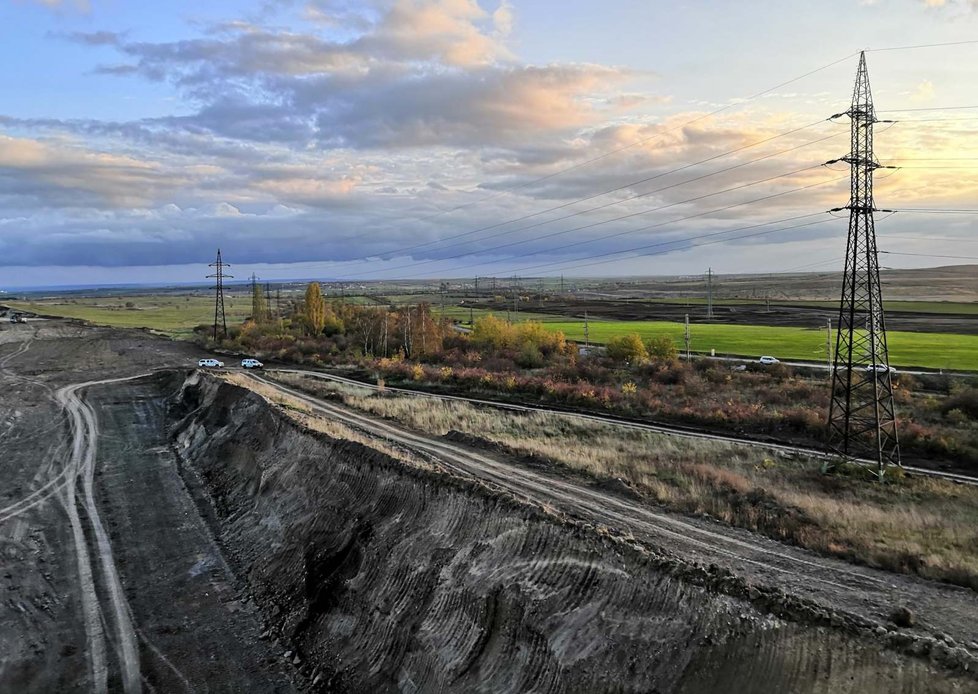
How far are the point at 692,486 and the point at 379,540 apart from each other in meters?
11.7

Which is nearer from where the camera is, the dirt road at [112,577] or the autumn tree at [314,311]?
the dirt road at [112,577]

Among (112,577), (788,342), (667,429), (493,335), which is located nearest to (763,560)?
(112,577)

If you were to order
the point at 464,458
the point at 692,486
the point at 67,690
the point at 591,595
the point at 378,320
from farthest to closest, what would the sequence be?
1. the point at 378,320
2. the point at 464,458
3. the point at 692,486
4. the point at 67,690
5. the point at 591,595

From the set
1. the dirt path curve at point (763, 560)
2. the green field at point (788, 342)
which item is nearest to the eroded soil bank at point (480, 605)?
the dirt path curve at point (763, 560)

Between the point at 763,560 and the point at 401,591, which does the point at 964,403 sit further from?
the point at 401,591

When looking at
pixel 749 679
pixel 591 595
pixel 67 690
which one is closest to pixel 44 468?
pixel 67 690

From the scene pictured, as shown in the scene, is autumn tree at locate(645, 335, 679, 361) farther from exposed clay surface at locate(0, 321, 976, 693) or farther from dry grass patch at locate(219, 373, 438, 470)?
exposed clay surface at locate(0, 321, 976, 693)

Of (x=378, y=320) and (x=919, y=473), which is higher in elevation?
(x=378, y=320)

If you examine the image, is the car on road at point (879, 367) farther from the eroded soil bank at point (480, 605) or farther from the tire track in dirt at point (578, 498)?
the eroded soil bank at point (480, 605)

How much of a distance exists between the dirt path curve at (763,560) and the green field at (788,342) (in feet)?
173

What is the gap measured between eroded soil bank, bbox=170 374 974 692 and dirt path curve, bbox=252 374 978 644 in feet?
5.99

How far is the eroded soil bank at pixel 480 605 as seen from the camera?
9195mm

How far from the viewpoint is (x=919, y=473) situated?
2884 cm

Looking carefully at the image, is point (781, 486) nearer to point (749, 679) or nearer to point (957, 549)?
point (957, 549)
